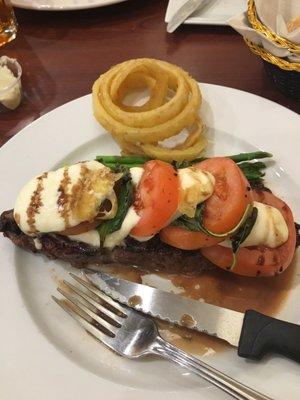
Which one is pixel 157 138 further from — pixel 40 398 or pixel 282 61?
pixel 40 398

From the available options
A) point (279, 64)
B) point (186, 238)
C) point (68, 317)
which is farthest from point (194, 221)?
point (279, 64)

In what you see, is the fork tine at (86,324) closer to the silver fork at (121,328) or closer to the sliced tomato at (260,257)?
the silver fork at (121,328)

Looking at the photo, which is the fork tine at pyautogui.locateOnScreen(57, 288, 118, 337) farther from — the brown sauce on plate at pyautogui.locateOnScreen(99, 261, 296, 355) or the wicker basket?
the wicker basket

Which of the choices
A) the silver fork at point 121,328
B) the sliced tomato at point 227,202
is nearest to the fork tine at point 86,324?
the silver fork at point 121,328

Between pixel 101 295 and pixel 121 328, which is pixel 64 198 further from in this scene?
pixel 121 328

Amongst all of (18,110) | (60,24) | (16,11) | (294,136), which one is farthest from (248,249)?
(16,11)

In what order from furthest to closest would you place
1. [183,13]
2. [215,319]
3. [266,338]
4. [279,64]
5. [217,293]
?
[183,13] < [279,64] < [217,293] < [215,319] < [266,338]

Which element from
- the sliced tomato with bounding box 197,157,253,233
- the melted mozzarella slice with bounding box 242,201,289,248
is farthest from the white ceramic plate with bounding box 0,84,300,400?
the sliced tomato with bounding box 197,157,253,233

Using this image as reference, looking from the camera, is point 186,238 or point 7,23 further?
point 7,23
